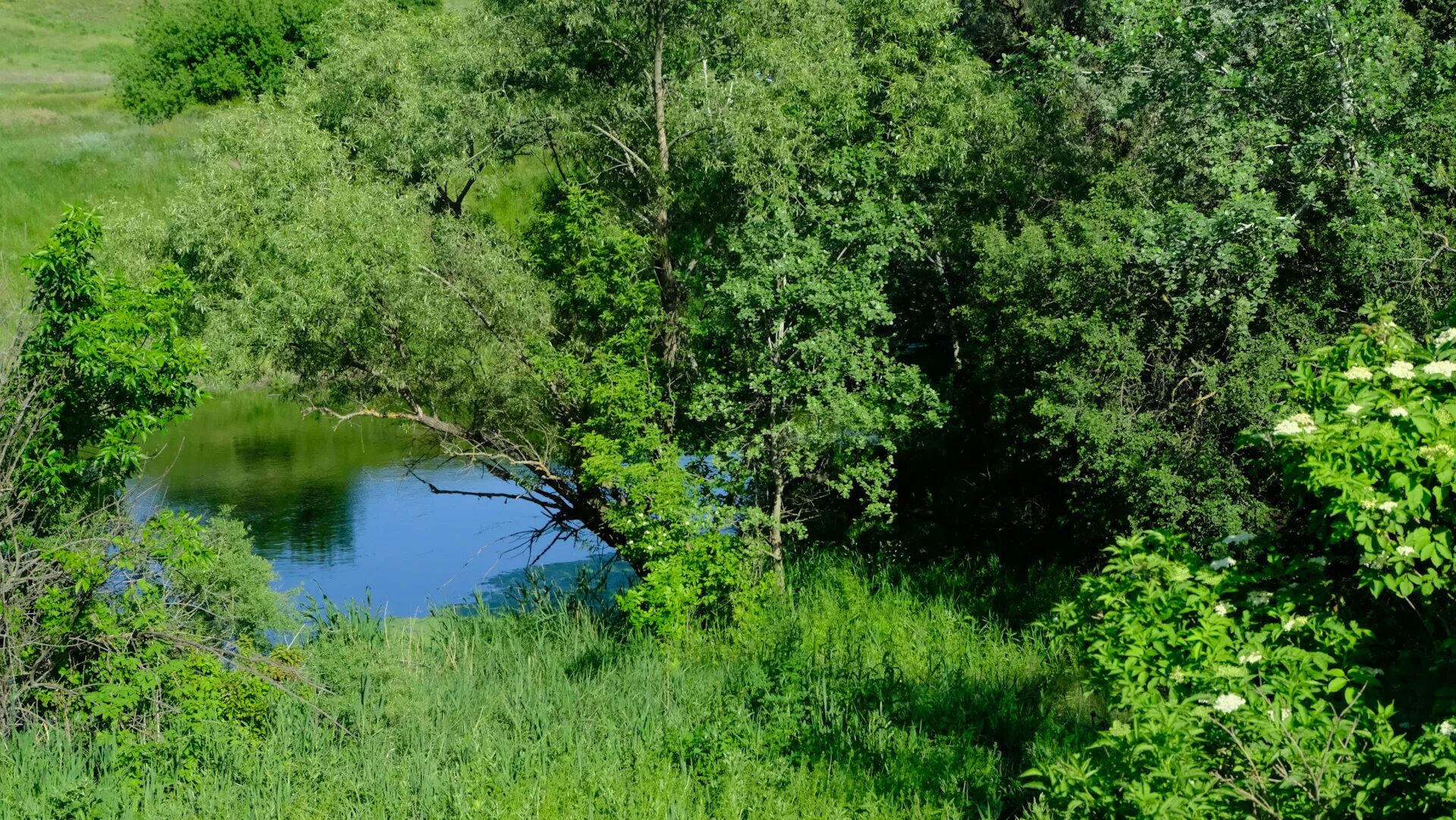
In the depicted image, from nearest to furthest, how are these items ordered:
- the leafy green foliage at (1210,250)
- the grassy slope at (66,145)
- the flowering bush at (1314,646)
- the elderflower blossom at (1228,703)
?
the flowering bush at (1314,646) → the elderflower blossom at (1228,703) → the leafy green foliage at (1210,250) → the grassy slope at (66,145)

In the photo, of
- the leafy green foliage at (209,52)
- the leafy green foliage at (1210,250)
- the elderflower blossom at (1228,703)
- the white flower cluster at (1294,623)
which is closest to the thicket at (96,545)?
the elderflower blossom at (1228,703)

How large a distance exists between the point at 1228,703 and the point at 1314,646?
3.32ft

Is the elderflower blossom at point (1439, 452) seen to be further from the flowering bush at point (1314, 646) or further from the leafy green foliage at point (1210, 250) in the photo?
the leafy green foliage at point (1210, 250)


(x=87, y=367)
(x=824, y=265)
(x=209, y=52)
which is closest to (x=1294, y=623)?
(x=824, y=265)

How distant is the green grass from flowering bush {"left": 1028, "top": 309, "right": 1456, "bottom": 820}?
6.88 feet

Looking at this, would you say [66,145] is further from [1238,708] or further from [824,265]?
[1238,708]

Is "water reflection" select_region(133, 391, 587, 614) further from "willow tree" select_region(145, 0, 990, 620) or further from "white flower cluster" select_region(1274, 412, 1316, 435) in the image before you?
"white flower cluster" select_region(1274, 412, 1316, 435)

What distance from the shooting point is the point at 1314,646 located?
507cm

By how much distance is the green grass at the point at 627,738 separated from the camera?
22.5 ft

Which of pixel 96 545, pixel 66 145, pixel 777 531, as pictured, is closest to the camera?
pixel 96 545

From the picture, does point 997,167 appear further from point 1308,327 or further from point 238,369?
point 238,369

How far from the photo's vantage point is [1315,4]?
10.2 m

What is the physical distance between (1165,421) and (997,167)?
13.6 feet

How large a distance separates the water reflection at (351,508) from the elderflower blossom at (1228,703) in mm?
11085
